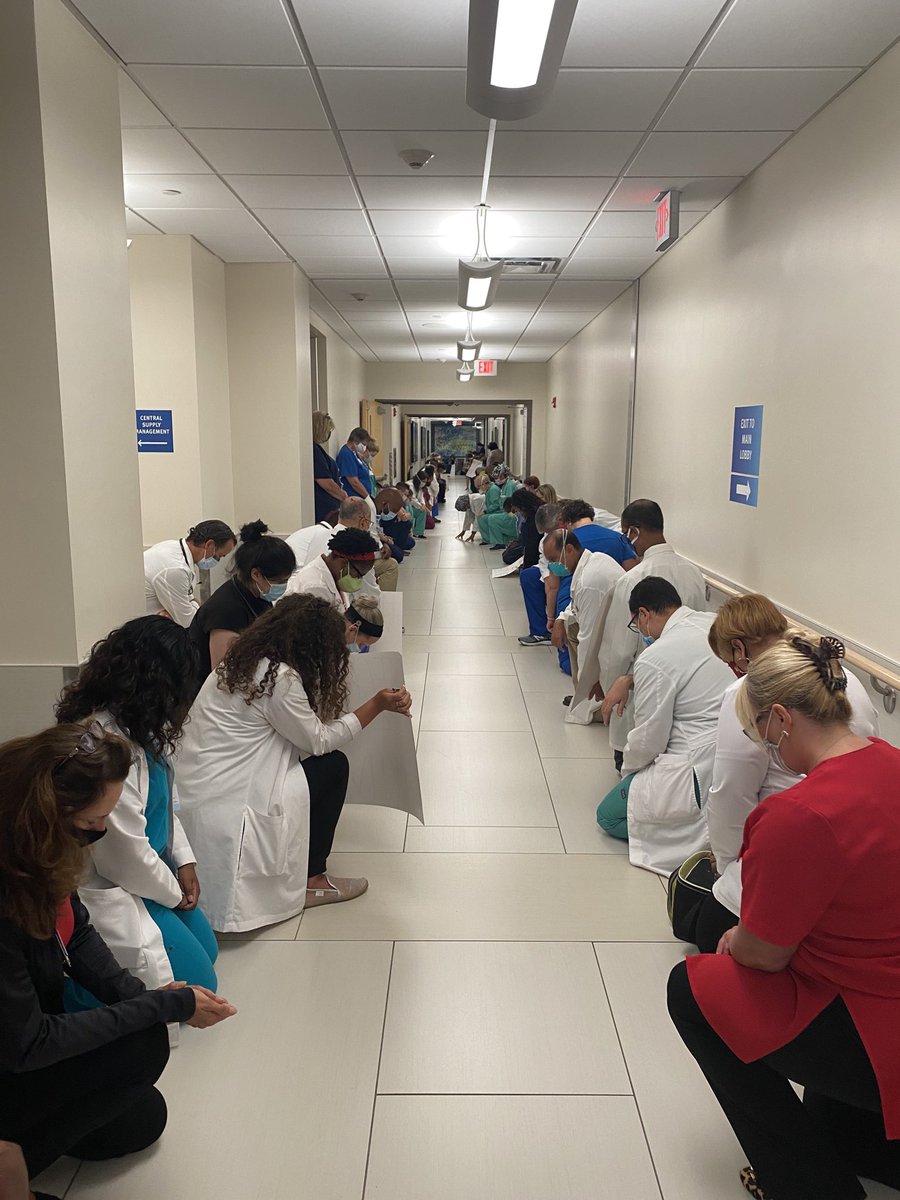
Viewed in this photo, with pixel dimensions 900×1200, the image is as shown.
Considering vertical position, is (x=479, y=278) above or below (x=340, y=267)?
below

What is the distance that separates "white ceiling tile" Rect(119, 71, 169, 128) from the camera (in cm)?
360

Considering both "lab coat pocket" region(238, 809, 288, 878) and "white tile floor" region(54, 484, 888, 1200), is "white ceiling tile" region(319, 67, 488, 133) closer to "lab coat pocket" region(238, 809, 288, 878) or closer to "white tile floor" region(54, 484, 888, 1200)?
"lab coat pocket" region(238, 809, 288, 878)

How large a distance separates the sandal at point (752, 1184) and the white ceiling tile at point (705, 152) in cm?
413

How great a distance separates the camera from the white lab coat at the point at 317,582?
13.9 feet

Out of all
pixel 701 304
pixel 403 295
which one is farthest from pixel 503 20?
pixel 403 295

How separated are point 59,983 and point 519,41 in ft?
7.90

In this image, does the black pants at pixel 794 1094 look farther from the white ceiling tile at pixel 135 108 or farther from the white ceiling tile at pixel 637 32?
the white ceiling tile at pixel 135 108

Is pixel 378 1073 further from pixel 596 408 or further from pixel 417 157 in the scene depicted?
pixel 596 408

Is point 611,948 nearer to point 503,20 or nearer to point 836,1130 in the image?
point 836,1130

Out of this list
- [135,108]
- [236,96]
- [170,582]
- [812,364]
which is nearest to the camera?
[236,96]

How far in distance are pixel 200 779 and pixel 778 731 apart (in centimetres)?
190

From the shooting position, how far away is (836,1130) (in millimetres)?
2004

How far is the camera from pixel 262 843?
289cm

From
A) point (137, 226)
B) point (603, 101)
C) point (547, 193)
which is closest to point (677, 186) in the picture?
point (547, 193)
